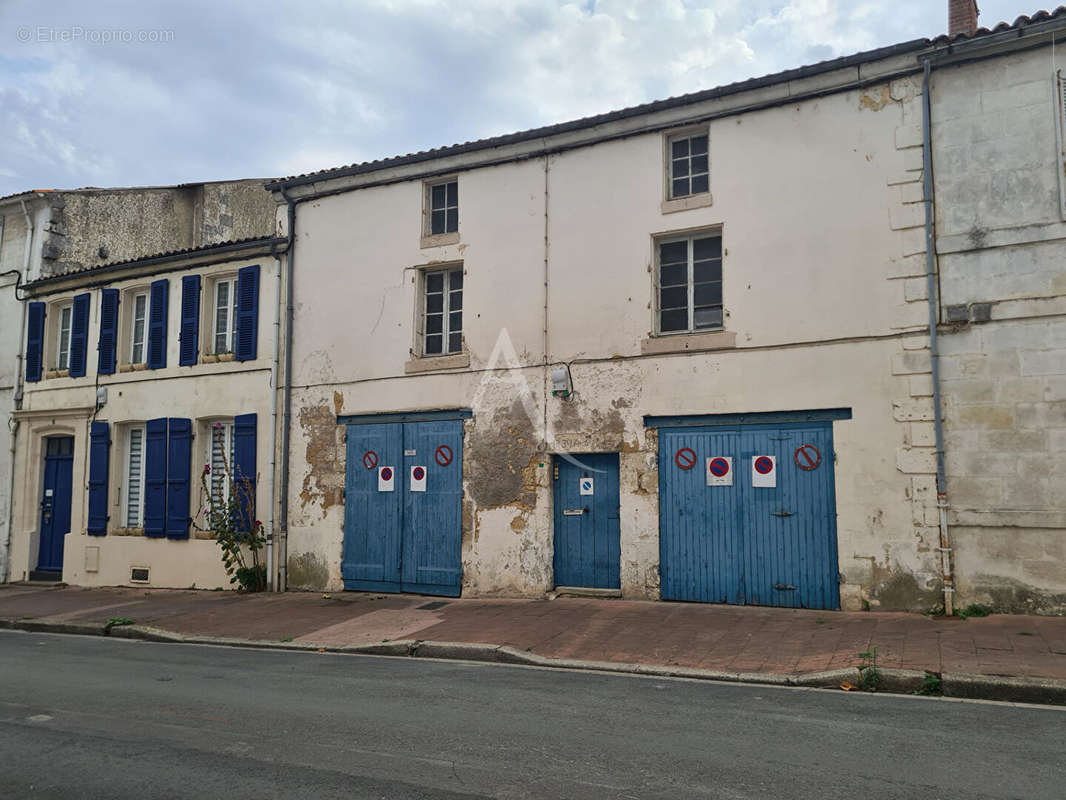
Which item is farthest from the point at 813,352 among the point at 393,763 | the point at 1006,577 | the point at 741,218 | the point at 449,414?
the point at 393,763

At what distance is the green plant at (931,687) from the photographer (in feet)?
20.6

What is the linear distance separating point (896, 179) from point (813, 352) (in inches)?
87.9

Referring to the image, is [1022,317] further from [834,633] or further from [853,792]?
[853,792]

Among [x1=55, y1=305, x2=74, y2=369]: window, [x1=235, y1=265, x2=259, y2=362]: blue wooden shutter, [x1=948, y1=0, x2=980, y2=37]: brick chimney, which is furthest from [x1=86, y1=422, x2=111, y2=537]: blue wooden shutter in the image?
[x1=948, y1=0, x2=980, y2=37]: brick chimney

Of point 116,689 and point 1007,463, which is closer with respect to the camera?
point 116,689

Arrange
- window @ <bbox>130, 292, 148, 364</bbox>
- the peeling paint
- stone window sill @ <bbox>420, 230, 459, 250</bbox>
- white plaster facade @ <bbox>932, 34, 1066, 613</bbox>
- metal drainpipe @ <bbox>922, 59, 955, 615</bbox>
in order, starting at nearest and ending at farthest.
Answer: white plaster facade @ <bbox>932, 34, 1066, 613</bbox> < metal drainpipe @ <bbox>922, 59, 955, 615</bbox> < stone window sill @ <bbox>420, 230, 459, 250</bbox> < the peeling paint < window @ <bbox>130, 292, 148, 364</bbox>

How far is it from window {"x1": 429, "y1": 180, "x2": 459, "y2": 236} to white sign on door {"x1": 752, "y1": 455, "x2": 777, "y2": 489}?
5.84 metres

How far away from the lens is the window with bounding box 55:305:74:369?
54.2ft

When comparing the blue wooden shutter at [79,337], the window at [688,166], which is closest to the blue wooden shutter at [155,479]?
the blue wooden shutter at [79,337]

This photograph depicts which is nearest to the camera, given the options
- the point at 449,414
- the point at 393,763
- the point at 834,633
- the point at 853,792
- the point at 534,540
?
the point at 853,792

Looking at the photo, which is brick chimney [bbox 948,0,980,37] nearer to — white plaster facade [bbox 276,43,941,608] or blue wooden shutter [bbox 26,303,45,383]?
white plaster facade [bbox 276,43,941,608]

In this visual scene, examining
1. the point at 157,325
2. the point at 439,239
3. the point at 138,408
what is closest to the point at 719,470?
the point at 439,239

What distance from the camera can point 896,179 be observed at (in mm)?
9672

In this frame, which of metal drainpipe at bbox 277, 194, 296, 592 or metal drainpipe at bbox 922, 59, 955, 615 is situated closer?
metal drainpipe at bbox 922, 59, 955, 615
